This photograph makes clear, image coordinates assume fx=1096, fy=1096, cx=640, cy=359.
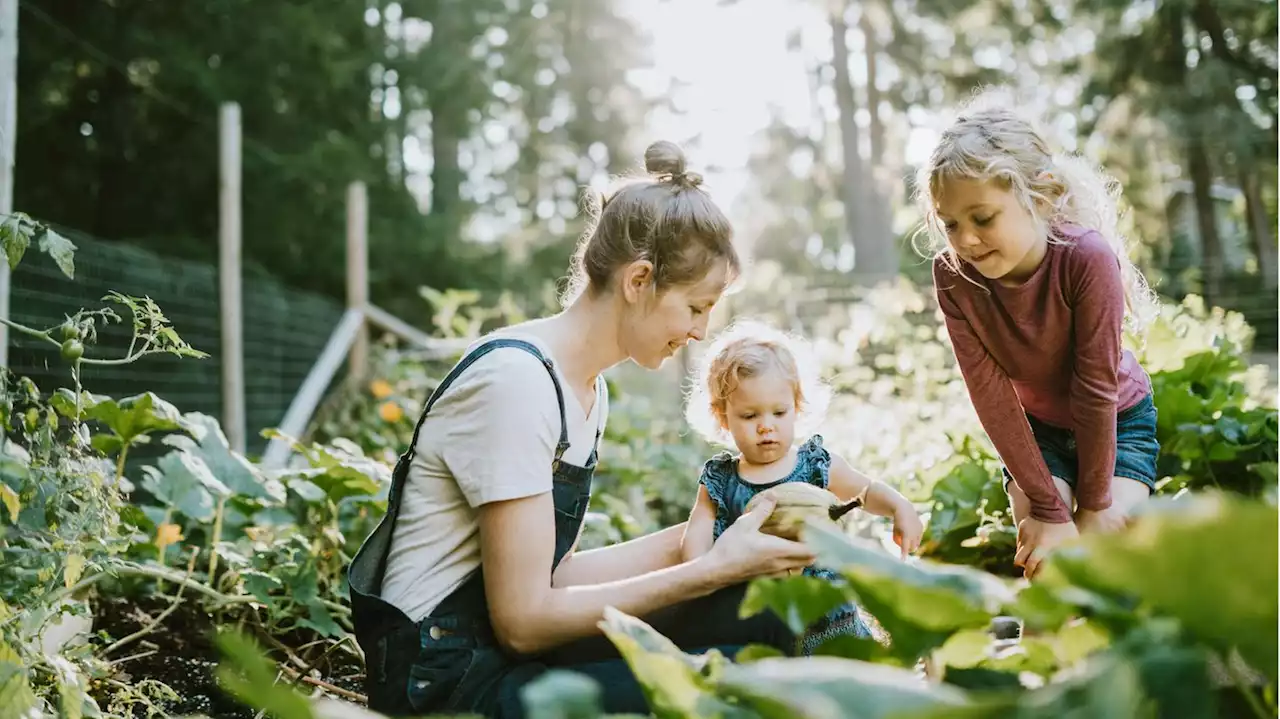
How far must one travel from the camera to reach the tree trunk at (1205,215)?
1490 centimetres

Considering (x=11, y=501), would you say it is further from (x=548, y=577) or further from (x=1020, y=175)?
(x=1020, y=175)

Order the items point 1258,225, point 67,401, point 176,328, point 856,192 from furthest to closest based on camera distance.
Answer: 1. point 856,192
2. point 1258,225
3. point 176,328
4. point 67,401

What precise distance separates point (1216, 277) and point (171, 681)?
1524 cm

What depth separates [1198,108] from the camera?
14070 millimetres

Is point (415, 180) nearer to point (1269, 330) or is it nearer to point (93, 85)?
point (93, 85)

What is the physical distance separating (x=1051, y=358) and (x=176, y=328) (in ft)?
10.7

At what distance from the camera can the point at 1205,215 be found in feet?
53.0

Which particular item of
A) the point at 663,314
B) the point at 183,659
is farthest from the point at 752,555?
the point at 183,659

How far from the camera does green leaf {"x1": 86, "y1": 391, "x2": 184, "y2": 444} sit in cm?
211

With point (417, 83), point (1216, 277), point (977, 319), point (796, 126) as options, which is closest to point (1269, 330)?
point (1216, 277)

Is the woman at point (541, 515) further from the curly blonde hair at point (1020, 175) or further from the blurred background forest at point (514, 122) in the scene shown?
the blurred background forest at point (514, 122)

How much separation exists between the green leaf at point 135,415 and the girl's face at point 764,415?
3.62 ft

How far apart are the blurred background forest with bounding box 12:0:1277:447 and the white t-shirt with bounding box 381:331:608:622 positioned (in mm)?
2063

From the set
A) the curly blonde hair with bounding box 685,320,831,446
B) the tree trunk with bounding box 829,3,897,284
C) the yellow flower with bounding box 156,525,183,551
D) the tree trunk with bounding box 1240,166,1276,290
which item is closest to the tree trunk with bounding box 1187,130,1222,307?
the tree trunk with bounding box 1240,166,1276,290
